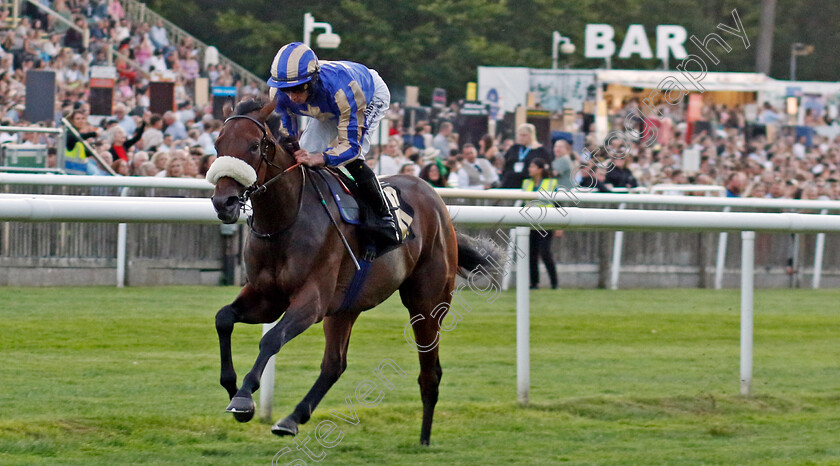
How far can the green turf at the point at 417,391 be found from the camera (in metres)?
5.11

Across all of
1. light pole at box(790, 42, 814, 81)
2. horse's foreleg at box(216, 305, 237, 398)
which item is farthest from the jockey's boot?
light pole at box(790, 42, 814, 81)

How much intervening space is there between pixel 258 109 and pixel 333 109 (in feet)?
1.45

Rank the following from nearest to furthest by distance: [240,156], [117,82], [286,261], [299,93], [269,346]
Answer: [240,156] < [269,346] < [286,261] < [299,93] < [117,82]

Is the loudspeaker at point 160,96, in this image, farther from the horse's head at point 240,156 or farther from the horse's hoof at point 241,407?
the horse's hoof at point 241,407

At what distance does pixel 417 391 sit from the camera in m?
6.78

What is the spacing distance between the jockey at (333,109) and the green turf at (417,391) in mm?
1121

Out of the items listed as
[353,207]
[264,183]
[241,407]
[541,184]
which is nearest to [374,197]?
[353,207]

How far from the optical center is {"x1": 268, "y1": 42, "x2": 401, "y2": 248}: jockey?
15.2 feet

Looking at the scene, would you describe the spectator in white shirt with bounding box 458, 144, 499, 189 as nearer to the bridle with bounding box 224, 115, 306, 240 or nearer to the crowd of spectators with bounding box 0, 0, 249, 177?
the crowd of spectators with bounding box 0, 0, 249, 177

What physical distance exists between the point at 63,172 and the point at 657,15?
2516 cm

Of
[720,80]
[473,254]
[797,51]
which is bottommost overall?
[473,254]

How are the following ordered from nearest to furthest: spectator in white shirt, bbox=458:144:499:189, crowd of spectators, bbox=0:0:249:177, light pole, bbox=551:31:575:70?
crowd of spectators, bbox=0:0:249:177 < spectator in white shirt, bbox=458:144:499:189 < light pole, bbox=551:31:575:70

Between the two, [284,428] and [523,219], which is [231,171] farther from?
[523,219]

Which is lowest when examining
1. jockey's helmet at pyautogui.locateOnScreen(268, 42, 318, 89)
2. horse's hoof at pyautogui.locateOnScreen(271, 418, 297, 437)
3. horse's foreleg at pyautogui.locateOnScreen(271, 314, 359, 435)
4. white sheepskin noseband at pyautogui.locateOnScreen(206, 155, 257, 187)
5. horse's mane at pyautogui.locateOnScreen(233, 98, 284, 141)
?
horse's hoof at pyautogui.locateOnScreen(271, 418, 297, 437)
